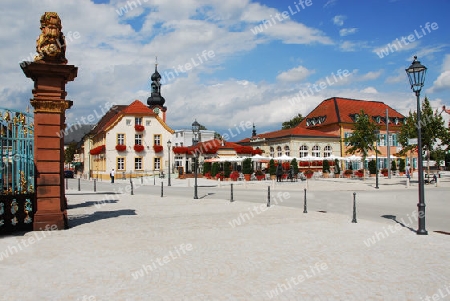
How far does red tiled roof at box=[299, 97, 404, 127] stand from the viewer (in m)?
61.0

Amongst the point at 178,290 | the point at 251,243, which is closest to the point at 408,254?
the point at 251,243

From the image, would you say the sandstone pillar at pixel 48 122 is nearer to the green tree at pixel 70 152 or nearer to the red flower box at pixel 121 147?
the red flower box at pixel 121 147

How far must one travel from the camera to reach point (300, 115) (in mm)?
84625

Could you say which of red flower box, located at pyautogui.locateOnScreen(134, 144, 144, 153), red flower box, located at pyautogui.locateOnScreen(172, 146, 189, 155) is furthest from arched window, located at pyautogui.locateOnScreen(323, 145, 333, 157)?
red flower box, located at pyautogui.locateOnScreen(134, 144, 144, 153)

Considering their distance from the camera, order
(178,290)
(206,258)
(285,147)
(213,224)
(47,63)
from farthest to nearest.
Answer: (285,147), (213,224), (47,63), (206,258), (178,290)

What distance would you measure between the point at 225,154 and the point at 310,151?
12.5 m

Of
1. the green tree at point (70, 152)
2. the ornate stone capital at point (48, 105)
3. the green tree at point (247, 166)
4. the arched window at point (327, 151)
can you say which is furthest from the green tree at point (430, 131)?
the green tree at point (70, 152)

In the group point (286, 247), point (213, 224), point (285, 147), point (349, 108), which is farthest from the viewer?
point (349, 108)

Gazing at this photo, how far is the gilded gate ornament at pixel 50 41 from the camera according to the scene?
34.1 ft

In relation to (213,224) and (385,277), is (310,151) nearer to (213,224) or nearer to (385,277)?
(213,224)

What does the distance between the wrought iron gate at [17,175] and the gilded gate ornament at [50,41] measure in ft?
5.51

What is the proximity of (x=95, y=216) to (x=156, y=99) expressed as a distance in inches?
1888

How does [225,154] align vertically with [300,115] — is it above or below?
below

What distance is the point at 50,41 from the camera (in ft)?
34.4
